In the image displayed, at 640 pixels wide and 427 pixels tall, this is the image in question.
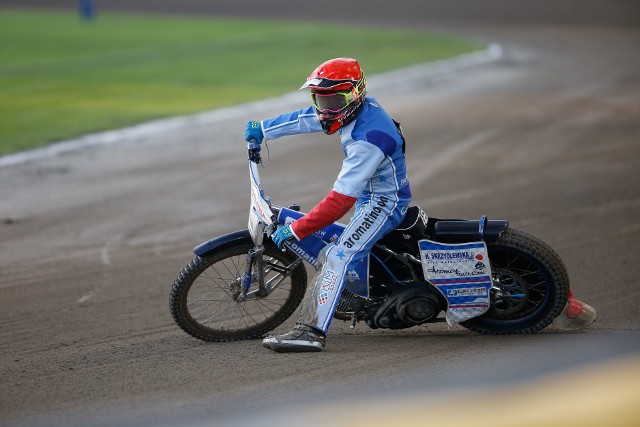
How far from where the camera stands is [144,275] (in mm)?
9156

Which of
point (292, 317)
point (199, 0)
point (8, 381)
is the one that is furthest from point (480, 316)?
point (199, 0)

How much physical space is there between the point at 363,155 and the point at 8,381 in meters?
2.90

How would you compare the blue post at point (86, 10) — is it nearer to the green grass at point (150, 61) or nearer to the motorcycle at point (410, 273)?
the green grass at point (150, 61)

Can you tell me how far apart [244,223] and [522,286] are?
4.76 m

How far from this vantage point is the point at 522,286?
22.9 ft

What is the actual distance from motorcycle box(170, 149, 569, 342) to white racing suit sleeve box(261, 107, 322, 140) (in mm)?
258

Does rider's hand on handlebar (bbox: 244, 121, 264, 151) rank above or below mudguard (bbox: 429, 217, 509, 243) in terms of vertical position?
above

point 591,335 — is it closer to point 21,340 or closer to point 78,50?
point 21,340

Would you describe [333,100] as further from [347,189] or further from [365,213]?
[365,213]

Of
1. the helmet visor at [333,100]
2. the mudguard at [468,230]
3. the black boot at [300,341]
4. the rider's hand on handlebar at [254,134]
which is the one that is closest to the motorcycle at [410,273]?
the mudguard at [468,230]

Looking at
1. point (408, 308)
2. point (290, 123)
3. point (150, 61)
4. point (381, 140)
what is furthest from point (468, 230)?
point (150, 61)

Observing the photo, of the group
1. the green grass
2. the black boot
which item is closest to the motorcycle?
the black boot

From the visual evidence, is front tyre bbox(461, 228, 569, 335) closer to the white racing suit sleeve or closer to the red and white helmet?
the red and white helmet

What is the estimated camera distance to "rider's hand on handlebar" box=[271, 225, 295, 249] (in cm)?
649
